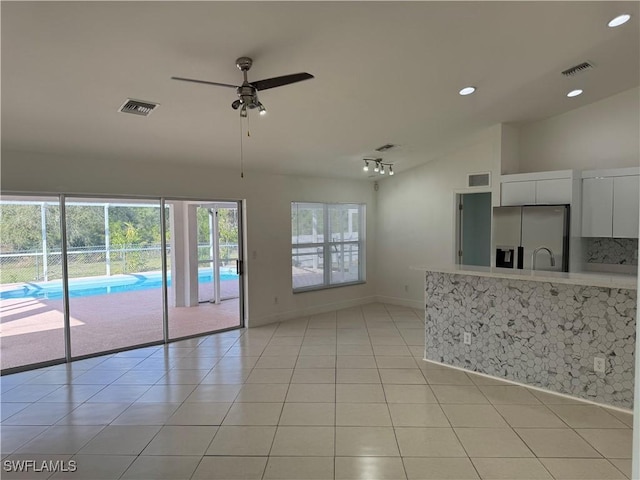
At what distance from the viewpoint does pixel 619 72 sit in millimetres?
3914

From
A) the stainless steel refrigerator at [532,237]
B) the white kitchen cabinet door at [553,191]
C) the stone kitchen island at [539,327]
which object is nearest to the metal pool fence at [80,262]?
the stone kitchen island at [539,327]

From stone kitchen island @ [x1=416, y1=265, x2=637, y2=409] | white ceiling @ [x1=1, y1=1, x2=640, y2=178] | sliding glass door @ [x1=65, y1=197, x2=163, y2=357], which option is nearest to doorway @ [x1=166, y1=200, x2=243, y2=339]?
sliding glass door @ [x1=65, y1=197, x2=163, y2=357]

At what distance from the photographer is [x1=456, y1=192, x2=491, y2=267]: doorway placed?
656 centimetres

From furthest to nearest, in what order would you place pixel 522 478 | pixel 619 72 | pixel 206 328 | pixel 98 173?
pixel 206 328 < pixel 98 173 < pixel 619 72 < pixel 522 478

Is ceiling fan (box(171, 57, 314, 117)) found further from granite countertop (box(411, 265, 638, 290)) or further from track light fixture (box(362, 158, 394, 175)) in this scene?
track light fixture (box(362, 158, 394, 175))

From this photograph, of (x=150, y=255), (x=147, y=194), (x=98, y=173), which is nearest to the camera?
(x=98, y=173)

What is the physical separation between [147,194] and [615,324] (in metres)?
5.18

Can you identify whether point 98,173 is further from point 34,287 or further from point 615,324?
point 615,324

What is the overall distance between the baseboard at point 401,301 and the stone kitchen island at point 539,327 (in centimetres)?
255

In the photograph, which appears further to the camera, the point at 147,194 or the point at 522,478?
the point at 147,194

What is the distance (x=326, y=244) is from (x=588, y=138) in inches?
168

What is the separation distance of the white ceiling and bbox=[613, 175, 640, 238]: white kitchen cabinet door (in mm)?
1142

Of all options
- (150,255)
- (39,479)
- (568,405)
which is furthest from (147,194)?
(568,405)

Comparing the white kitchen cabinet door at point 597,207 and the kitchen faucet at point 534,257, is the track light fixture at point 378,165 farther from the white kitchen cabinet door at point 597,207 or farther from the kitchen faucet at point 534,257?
the white kitchen cabinet door at point 597,207
